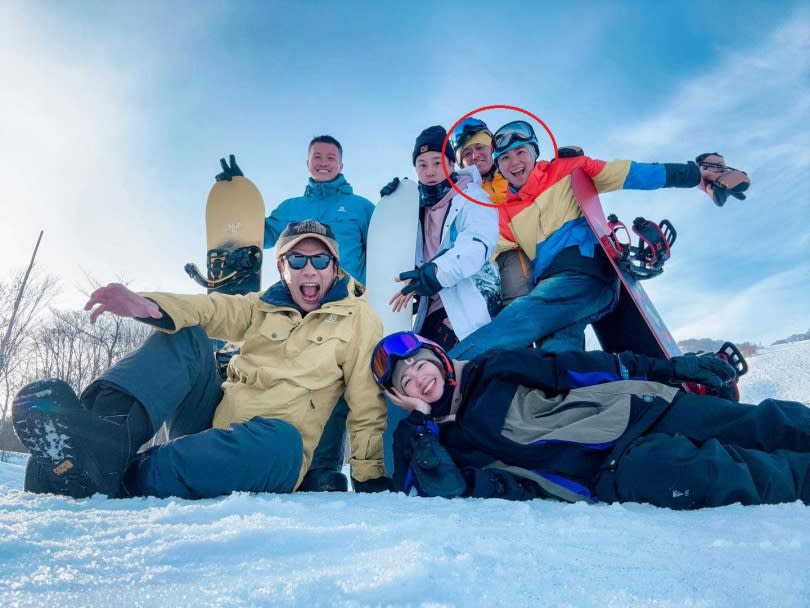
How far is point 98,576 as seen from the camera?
0.79 metres

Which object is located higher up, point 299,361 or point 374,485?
point 299,361

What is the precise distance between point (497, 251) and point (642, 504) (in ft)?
6.64

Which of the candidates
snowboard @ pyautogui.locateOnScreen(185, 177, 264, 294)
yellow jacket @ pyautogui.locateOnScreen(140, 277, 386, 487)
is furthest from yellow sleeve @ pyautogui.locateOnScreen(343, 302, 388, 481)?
snowboard @ pyautogui.locateOnScreen(185, 177, 264, 294)

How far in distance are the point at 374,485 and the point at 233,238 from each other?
263 cm

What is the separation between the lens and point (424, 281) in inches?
109

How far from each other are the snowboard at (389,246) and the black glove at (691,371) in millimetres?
1643

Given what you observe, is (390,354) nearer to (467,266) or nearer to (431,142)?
(467,266)

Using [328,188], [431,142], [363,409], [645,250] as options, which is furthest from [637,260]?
[328,188]

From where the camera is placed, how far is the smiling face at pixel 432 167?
3367 mm

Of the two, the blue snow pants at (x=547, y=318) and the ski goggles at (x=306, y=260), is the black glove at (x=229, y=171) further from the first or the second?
the blue snow pants at (x=547, y=318)

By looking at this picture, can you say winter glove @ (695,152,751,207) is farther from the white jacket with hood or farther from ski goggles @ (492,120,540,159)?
the white jacket with hood

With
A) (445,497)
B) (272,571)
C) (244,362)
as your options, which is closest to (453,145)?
(244,362)

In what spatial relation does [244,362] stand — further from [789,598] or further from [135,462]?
[789,598]

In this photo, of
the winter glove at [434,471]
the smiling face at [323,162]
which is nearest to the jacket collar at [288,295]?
the winter glove at [434,471]
